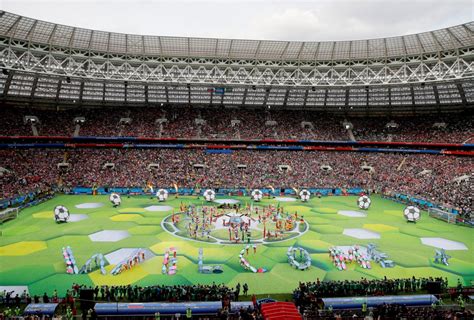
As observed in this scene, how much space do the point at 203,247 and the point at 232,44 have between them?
114 ft

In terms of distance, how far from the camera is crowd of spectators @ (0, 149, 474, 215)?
52.2 meters

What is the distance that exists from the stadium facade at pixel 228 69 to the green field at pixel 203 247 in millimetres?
21300

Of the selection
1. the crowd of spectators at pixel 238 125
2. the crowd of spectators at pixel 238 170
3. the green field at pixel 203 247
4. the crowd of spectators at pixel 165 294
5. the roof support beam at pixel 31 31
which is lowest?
the green field at pixel 203 247

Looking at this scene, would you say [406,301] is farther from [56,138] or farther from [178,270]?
[56,138]

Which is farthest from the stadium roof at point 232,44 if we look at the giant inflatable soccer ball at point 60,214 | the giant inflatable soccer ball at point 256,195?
the giant inflatable soccer ball at point 60,214

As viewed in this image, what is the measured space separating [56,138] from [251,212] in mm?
40897

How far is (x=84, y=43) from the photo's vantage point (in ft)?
163

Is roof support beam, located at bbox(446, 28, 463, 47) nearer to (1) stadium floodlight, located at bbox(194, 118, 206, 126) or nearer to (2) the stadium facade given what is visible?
(2) the stadium facade

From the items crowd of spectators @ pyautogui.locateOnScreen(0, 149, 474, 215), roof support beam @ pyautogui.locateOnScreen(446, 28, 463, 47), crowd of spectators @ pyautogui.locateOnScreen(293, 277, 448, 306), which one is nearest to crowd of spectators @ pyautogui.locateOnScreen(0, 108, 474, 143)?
crowd of spectators @ pyautogui.locateOnScreen(0, 149, 474, 215)

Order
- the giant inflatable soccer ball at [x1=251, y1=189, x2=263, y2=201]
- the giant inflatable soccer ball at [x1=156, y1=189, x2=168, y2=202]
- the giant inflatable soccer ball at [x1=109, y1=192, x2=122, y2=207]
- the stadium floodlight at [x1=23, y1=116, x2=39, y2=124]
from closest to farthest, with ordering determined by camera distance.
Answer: the giant inflatable soccer ball at [x1=109, y1=192, x2=122, y2=207]
the giant inflatable soccer ball at [x1=156, y1=189, x2=168, y2=202]
the giant inflatable soccer ball at [x1=251, y1=189, x2=263, y2=201]
the stadium floodlight at [x1=23, y1=116, x2=39, y2=124]

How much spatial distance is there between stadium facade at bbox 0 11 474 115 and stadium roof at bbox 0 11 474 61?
15cm

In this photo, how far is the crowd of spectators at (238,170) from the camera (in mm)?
52250

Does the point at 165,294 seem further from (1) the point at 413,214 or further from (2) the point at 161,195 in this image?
(1) the point at 413,214

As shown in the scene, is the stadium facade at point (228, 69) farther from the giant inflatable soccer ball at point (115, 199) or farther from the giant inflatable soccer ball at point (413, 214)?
the giant inflatable soccer ball at point (413, 214)
